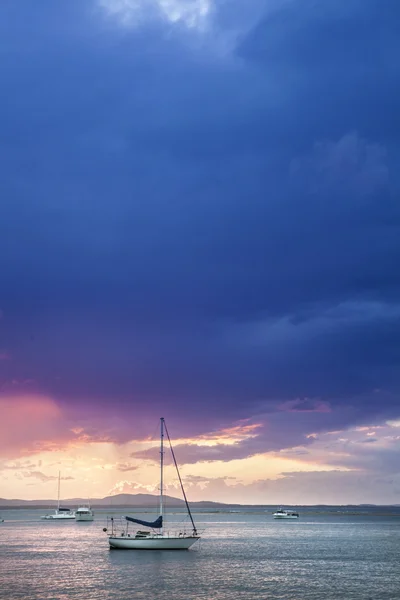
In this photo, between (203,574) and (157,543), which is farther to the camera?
(157,543)

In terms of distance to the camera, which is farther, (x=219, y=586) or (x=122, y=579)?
(x=122, y=579)

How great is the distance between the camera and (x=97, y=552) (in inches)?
5187

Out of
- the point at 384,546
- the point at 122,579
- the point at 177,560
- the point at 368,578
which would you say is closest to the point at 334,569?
the point at 368,578

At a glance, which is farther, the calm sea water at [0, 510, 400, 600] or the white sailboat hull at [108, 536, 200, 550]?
the white sailboat hull at [108, 536, 200, 550]

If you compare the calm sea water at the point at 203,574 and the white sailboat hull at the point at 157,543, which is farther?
the white sailboat hull at the point at 157,543

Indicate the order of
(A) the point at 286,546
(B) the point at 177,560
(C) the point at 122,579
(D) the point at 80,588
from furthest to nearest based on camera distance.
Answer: (A) the point at 286,546
(B) the point at 177,560
(C) the point at 122,579
(D) the point at 80,588

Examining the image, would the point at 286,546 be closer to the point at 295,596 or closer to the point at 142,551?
the point at 142,551

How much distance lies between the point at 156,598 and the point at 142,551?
60640 millimetres

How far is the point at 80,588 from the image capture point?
7962 cm

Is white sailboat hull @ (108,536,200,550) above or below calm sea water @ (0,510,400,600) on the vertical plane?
above

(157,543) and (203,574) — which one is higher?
(157,543)

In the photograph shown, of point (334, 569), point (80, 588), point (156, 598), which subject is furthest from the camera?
point (334, 569)

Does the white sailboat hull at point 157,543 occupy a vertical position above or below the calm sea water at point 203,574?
above

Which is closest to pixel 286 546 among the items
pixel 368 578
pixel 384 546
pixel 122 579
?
pixel 384 546
